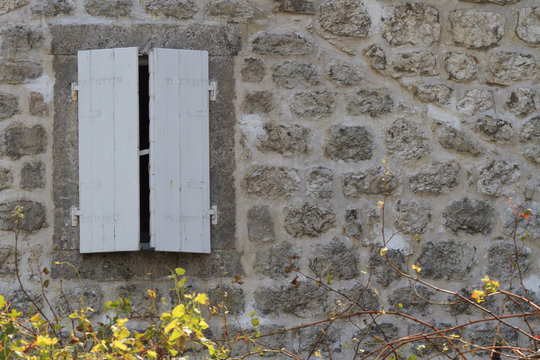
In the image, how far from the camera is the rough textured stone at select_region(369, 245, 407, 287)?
4922 millimetres

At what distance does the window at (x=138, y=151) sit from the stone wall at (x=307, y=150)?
11 centimetres

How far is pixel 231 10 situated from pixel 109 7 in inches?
27.7

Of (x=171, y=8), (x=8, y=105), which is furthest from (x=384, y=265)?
(x=8, y=105)

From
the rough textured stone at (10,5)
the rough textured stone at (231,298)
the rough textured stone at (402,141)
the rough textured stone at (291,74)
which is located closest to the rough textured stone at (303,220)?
the rough textured stone at (231,298)

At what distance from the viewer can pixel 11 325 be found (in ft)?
10.6

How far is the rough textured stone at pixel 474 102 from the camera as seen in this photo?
503 cm

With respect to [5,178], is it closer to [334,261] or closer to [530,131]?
[334,261]

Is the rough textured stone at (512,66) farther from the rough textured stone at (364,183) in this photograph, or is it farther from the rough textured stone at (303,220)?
the rough textured stone at (303,220)

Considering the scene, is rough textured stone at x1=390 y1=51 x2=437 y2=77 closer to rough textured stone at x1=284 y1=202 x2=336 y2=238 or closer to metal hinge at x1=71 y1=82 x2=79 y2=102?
rough textured stone at x1=284 y1=202 x2=336 y2=238

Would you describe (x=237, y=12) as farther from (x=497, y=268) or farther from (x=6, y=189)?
(x=497, y=268)

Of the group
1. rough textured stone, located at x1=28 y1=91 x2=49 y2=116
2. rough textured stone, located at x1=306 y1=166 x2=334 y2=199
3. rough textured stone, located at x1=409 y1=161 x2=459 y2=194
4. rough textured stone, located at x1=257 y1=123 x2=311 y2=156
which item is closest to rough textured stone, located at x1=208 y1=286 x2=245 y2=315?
rough textured stone, located at x1=306 y1=166 x2=334 y2=199

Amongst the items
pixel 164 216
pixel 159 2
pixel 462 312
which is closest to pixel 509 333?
pixel 462 312

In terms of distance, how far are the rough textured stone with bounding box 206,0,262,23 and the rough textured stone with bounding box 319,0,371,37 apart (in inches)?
17.1

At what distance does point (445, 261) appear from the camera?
4.98 m
